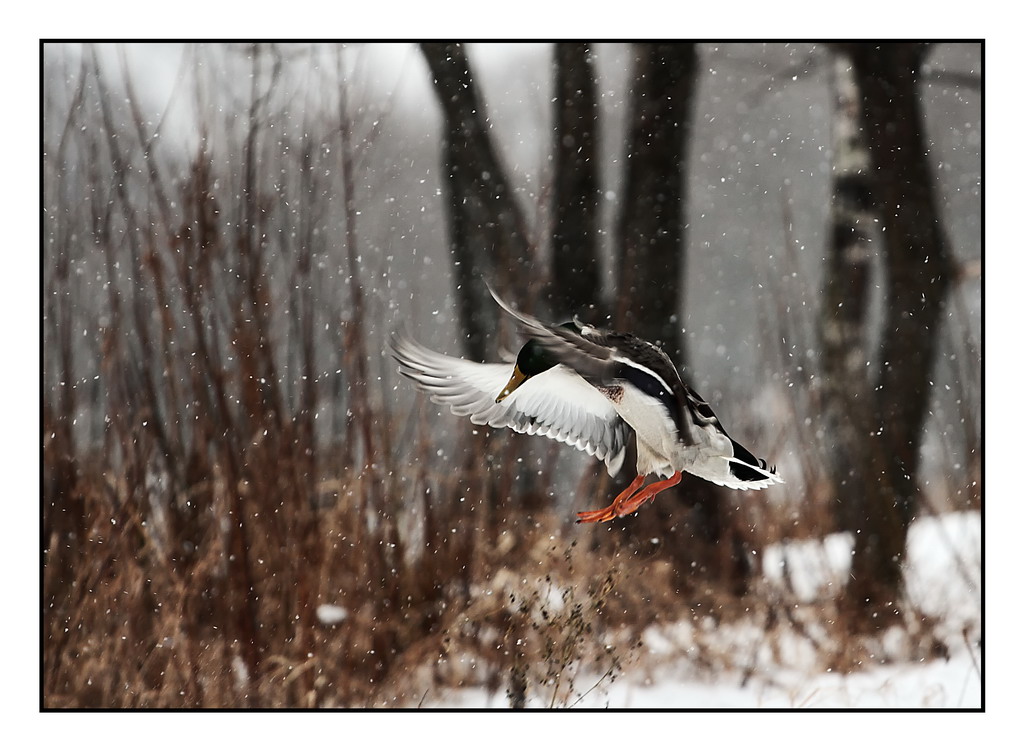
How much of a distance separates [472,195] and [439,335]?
1.18 feet

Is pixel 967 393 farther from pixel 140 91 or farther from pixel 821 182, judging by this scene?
pixel 140 91

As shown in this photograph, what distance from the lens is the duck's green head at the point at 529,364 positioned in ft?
6.41

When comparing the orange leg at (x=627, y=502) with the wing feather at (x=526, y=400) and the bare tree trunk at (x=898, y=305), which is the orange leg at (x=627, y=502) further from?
the bare tree trunk at (x=898, y=305)

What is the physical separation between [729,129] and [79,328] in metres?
1.70

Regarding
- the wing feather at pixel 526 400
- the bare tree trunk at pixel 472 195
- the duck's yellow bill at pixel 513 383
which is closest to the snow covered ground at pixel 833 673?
the wing feather at pixel 526 400

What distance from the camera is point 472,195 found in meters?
2.03

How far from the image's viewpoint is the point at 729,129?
204 centimetres

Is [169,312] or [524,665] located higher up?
[169,312]

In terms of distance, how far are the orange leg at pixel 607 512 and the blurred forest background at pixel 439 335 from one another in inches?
1.1

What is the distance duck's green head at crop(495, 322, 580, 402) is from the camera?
1.96m

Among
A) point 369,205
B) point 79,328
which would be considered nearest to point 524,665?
point 369,205

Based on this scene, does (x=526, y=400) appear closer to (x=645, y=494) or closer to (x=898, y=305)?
(x=645, y=494)

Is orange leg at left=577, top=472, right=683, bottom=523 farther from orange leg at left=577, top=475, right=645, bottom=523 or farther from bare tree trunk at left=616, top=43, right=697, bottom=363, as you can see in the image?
bare tree trunk at left=616, top=43, right=697, bottom=363

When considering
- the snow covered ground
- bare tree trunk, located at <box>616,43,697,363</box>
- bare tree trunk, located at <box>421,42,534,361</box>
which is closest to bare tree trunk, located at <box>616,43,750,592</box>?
bare tree trunk, located at <box>616,43,697,363</box>
